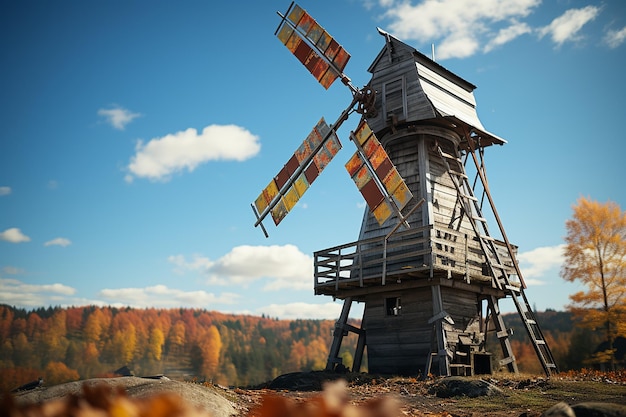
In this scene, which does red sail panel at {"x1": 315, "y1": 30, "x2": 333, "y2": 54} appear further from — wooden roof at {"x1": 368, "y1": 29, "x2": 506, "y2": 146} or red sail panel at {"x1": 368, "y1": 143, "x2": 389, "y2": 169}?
red sail panel at {"x1": 368, "y1": 143, "x2": 389, "y2": 169}

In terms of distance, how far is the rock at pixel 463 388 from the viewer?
1097 centimetres

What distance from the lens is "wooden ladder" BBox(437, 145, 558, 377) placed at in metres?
16.2

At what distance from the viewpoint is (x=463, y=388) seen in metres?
11.4

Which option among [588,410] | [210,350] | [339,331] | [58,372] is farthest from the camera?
[210,350]

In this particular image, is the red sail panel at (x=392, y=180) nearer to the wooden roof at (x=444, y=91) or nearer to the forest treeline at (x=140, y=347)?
the wooden roof at (x=444, y=91)

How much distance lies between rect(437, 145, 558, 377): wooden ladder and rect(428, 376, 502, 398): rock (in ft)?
17.3

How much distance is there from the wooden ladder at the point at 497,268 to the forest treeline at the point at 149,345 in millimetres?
61189

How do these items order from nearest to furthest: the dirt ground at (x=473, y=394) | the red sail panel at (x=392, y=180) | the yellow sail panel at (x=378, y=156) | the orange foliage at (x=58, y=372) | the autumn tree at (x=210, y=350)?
the dirt ground at (x=473, y=394) < the red sail panel at (x=392, y=180) < the yellow sail panel at (x=378, y=156) < the orange foliage at (x=58, y=372) < the autumn tree at (x=210, y=350)

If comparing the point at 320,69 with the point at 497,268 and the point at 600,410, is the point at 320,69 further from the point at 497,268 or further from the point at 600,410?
the point at 600,410

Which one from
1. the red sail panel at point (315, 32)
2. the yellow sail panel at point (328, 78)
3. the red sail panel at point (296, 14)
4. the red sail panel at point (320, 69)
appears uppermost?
the red sail panel at point (296, 14)

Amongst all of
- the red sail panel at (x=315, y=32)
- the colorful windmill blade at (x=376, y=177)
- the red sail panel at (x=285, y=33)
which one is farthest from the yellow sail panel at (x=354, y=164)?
the red sail panel at (x=285, y=33)

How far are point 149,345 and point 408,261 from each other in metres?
91.5

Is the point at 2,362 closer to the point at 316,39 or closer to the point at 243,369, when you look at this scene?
the point at 243,369

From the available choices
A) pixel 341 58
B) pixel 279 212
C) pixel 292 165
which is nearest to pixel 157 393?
pixel 279 212
